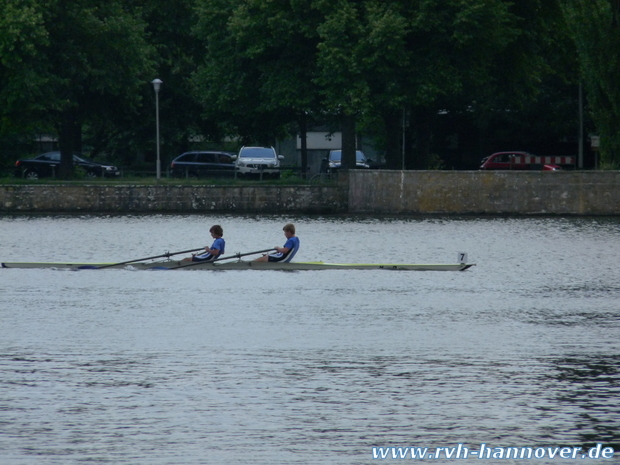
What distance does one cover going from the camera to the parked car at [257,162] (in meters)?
57.9

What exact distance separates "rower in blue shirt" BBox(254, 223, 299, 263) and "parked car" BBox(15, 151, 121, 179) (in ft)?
118

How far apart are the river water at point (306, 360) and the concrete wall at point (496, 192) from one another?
1616 cm

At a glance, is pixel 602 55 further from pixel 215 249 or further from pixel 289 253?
pixel 215 249

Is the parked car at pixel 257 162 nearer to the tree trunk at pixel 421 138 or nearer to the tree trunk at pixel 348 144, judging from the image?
the tree trunk at pixel 348 144

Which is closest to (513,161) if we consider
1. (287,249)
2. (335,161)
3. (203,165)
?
(335,161)

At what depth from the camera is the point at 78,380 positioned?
1530cm

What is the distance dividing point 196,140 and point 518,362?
66216 millimetres

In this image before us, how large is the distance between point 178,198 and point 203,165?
1087cm

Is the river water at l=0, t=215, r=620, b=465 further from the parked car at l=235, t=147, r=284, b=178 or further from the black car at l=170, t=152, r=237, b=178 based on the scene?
the black car at l=170, t=152, r=237, b=178

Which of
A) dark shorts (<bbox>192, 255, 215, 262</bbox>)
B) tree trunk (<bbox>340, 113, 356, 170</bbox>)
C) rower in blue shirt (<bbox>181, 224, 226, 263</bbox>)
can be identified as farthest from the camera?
tree trunk (<bbox>340, 113, 356, 170</bbox>)

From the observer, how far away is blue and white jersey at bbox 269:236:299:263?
26.6 m

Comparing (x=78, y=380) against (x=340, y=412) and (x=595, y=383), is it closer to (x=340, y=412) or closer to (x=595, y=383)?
(x=340, y=412)

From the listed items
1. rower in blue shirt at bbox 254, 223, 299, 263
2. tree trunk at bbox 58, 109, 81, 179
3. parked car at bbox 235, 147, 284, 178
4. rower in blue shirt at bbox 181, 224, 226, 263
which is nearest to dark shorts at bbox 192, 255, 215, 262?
rower in blue shirt at bbox 181, 224, 226, 263

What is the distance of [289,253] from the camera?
2666cm
